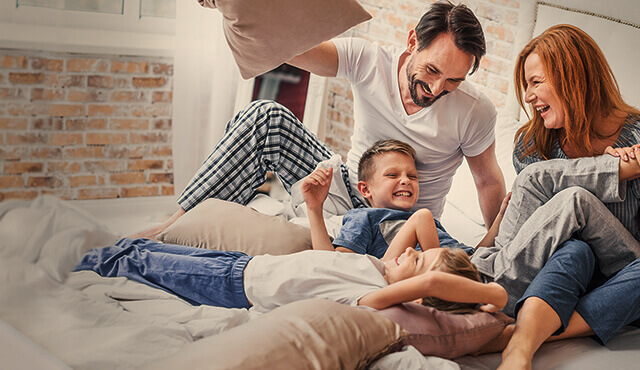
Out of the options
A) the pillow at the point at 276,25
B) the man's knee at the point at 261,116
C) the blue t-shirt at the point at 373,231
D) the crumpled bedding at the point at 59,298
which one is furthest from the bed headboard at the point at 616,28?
the crumpled bedding at the point at 59,298

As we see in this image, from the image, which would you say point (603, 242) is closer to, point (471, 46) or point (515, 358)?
point (515, 358)

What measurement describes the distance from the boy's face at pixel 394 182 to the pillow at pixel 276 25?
38 centimetres

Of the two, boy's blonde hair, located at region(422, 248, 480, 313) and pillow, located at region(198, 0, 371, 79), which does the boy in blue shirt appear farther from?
pillow, located at region(198, 0, 371, 79)

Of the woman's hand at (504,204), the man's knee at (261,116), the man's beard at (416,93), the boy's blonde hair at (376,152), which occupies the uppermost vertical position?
the man's beard at (416,93)

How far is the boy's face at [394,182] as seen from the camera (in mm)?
1389

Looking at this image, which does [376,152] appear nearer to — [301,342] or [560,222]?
[560,222]

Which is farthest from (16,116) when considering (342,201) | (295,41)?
(342,201)

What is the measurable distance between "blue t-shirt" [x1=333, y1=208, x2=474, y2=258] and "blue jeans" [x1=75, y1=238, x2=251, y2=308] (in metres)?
0.26

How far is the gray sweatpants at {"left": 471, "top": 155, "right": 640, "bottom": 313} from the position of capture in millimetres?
1146

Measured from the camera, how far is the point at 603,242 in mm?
1160

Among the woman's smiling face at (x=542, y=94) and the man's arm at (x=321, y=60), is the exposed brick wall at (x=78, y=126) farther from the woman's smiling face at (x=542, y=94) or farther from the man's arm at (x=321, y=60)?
the woman's smiling face at (x=542, y=94)

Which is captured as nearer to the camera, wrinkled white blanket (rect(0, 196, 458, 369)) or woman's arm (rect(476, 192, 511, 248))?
wrinkled white blanket (rect(0, 196, 458, 369))

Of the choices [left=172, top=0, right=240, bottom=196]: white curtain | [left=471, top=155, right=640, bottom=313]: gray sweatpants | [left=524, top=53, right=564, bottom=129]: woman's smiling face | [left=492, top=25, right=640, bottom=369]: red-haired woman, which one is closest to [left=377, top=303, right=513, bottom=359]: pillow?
[left=492, top=25, right=640, bottom=369]: red-haired woman

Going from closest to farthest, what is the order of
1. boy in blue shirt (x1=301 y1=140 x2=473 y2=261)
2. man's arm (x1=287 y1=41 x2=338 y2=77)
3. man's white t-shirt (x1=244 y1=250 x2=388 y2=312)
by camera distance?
man's white t-shirt (x1=244 y1=250 x2=388 y2=312) < boy in blue shirt (x1=301 y1=140 x2=473 y2=261) < man's arm (x1=287 y1=41 x2=338 y2=77)
